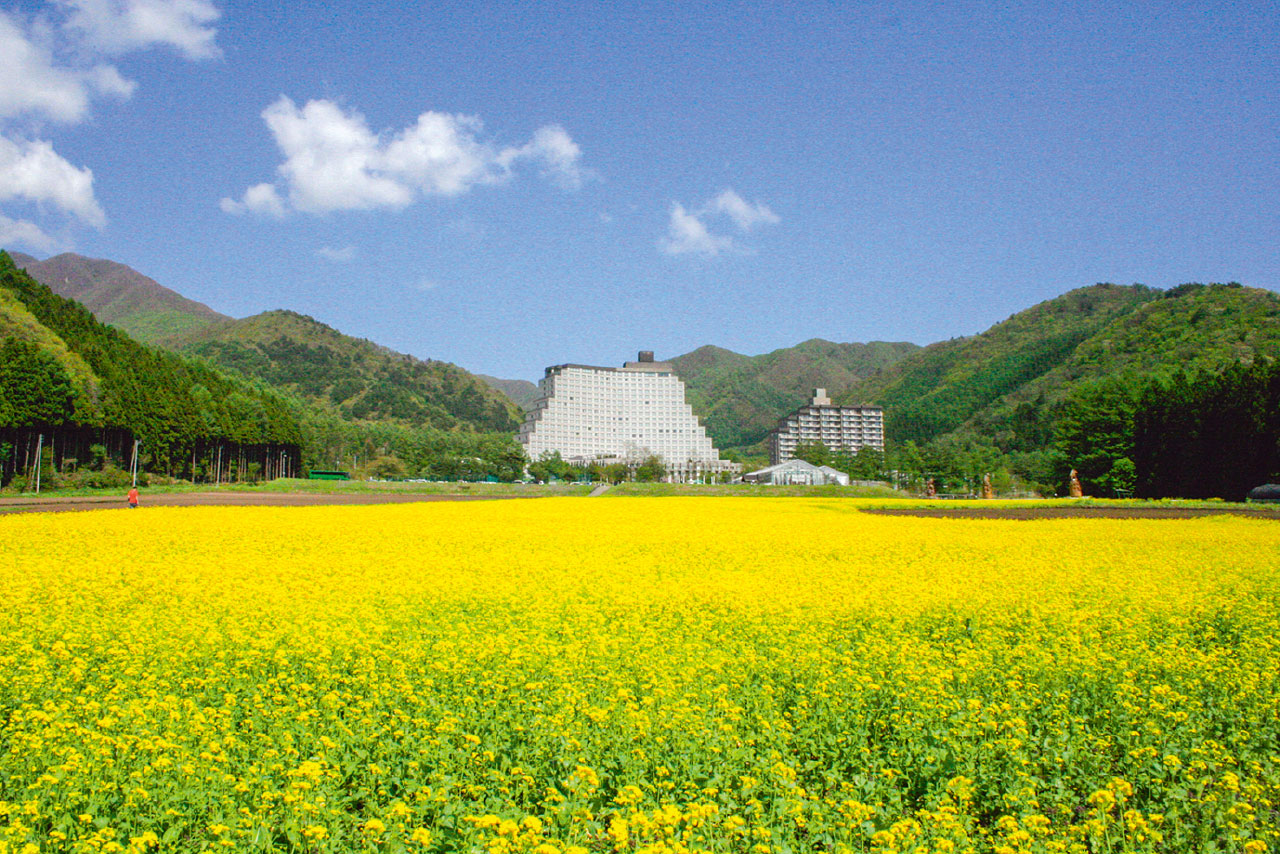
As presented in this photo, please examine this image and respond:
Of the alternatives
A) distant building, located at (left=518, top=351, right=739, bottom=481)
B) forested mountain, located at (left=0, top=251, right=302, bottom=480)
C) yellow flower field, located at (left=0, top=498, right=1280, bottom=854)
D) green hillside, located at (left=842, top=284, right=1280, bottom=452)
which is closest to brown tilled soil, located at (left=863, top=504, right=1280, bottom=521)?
yellow flower field, located at (left=0, top=498, right=1280, bottom=854)

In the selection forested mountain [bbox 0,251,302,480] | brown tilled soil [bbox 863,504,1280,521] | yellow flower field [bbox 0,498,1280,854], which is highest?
forested mountain [bbox 0,251,302,480]

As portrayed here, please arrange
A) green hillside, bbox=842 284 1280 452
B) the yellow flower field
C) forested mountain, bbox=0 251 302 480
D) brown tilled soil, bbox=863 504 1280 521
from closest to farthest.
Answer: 1. the yellow flower field
2. brown tilled soil, bbox=863 504 1280 521
3. forested mountain, bbox=0 251 302 480
4. green hillside, bbox=842 284 1280 452

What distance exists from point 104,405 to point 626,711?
74554 millimetres

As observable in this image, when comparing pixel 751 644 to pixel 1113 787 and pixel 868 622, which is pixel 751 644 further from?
pixel 1113 787

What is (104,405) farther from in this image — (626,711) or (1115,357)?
(1115,357)

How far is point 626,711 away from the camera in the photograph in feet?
22.4

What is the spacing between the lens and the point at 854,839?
17.0 feet

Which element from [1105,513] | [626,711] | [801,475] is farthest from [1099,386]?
[626,711]

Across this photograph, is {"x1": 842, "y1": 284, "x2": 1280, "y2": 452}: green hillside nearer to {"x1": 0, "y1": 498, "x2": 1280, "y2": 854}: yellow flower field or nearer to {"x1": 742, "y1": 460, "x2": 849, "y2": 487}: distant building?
{"x1": 742, "y1": 460, "x2": 849, "y2": 487}: distant building

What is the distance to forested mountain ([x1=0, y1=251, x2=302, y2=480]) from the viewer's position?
2217 inches

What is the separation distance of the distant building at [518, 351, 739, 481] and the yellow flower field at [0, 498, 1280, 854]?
169 meters

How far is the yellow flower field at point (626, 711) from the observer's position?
5098 mm

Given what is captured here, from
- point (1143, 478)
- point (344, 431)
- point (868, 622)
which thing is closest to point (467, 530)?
point (868, 622)

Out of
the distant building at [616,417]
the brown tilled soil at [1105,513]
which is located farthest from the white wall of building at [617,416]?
the brown tilled soil at [1105,513]
